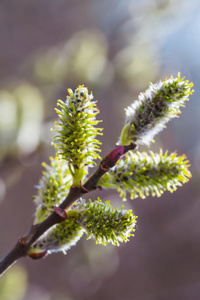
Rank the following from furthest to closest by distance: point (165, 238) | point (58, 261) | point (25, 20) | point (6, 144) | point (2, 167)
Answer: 1. point (25, 20)
2. point (165, 238)
3. point (58, 261)
4. point (2, 167)
5. point (6, 144)

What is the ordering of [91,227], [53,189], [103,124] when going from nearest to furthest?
[91,227] → [53,189] → [103,124]

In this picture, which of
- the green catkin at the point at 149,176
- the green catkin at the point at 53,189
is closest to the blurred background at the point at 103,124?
the green catkin at the point at 53,189

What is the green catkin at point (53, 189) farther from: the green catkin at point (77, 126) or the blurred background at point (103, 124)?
the blurred background at point (103, 124)

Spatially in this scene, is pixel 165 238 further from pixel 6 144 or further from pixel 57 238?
pixel 57 238

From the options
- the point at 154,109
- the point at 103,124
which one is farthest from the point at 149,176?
the point at 103,124

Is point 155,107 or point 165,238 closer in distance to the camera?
point 155,107

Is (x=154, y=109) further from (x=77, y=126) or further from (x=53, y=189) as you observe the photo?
(x=53, y=189)

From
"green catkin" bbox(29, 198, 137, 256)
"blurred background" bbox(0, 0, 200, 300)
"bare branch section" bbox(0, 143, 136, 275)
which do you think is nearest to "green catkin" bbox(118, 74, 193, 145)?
"bare branch section" bbox(0, 143, 136, 275)

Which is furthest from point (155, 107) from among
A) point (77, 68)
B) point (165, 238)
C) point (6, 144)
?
point (165, 238)
